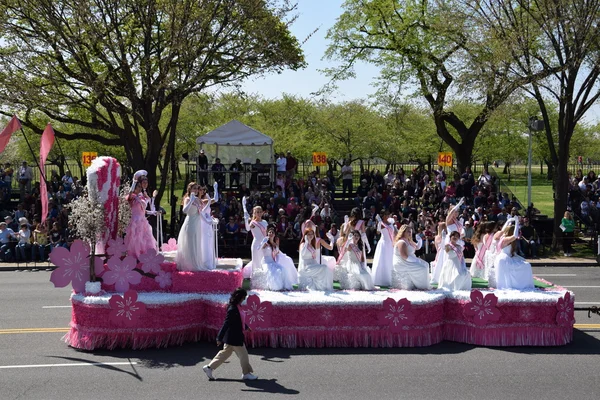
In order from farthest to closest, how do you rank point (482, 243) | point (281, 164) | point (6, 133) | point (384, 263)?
point (281, 164)
point (482, 243)
point (384, 263)
point (6, 133)

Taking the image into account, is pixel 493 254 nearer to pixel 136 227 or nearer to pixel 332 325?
pixel 332 325

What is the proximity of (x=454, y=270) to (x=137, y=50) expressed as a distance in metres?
17.2

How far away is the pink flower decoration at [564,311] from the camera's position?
12.6 metres

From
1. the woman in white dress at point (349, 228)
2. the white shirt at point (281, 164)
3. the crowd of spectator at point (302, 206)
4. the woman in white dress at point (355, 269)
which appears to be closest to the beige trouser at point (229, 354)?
the woman in white dress at point (355, 269)

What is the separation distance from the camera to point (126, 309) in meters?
12.4

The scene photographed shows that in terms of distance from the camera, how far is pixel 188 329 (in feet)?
42.3

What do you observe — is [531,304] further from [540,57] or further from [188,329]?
[540,57]

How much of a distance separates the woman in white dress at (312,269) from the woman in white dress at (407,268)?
1.26 metres

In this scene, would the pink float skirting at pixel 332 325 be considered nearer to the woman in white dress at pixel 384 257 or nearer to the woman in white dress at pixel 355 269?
the woman in white dress at pixel 355 269

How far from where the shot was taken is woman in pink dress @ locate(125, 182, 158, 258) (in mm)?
14219

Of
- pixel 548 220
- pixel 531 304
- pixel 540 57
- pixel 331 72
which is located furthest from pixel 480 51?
pixel 531 304

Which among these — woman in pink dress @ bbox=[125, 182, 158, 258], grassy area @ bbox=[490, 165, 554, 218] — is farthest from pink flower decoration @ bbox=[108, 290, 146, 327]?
grassy area @ bbox=[490, 165, 554, 218]

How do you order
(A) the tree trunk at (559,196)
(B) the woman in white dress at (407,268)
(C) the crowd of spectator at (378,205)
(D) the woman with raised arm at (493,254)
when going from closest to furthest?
(B) the woman in white dress at (407,268) → (D) the woman with raised arm at (493,254) → (C) the crowd of spectator at (378,205) → (A) the tree trunk at (559,196)

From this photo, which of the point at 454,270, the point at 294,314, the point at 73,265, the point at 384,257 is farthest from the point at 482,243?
the point at 73,265
